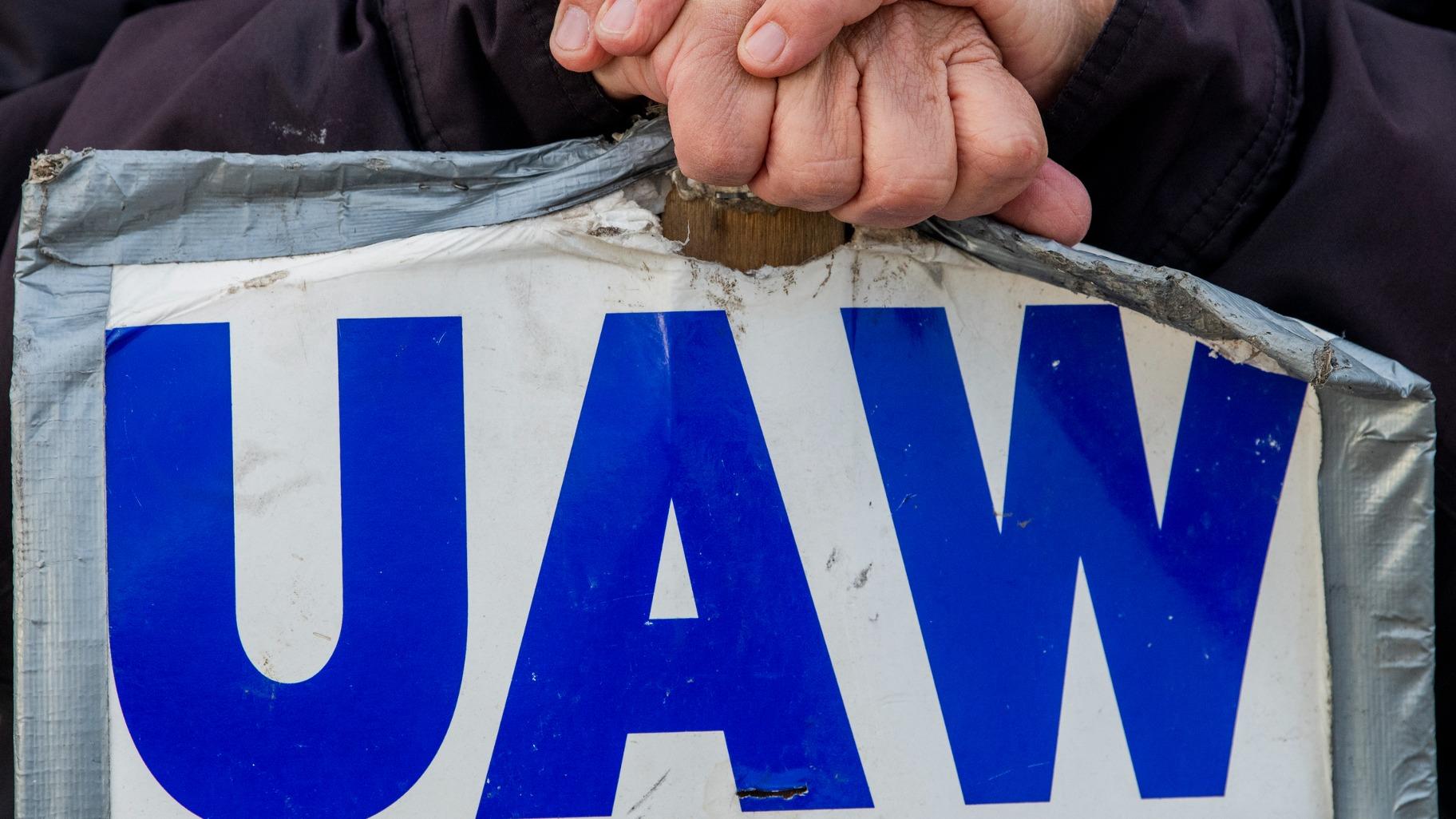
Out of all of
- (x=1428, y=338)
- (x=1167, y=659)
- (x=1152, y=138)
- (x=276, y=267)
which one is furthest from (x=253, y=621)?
(x=1428, y=338)

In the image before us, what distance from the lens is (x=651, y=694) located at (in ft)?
2.81

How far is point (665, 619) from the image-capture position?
860mm

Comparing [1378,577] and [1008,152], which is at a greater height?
[1008,152]

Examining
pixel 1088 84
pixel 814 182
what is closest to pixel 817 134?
pixel 814 182

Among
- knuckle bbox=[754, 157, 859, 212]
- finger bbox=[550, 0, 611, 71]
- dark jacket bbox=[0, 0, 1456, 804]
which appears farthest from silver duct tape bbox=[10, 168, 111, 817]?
knuckle bbox=[754, 157, 859, 212]

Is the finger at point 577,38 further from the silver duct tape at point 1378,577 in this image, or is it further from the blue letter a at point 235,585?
the silver duct tape at point 1378,577

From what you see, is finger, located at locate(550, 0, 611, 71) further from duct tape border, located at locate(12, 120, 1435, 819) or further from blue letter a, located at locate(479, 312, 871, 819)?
blue letter a, located at locate(479, 312, 871, 819)

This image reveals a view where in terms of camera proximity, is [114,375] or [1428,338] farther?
[1428,338]

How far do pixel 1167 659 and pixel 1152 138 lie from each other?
463 millimetres

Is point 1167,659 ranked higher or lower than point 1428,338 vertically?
lower

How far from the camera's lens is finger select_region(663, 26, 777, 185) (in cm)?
75

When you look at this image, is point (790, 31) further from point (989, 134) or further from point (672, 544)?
point (672, 544)

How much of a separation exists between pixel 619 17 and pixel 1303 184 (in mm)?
630

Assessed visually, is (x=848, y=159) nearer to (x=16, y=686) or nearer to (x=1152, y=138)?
(x=1152, y=138)
